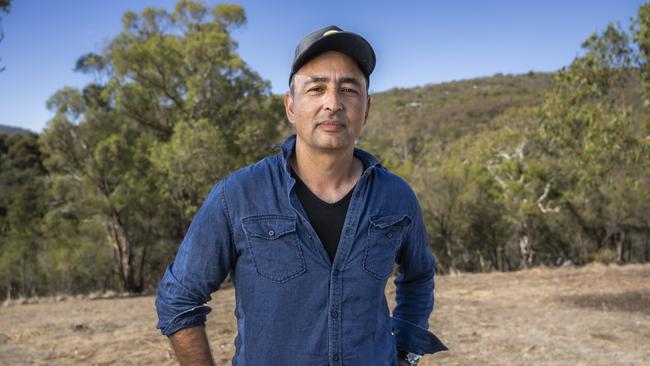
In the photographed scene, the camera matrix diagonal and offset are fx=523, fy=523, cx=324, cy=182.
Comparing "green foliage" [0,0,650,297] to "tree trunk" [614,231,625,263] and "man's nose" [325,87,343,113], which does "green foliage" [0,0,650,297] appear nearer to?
"tree trunk" [614,231,625,263]

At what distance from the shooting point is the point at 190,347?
1.48m

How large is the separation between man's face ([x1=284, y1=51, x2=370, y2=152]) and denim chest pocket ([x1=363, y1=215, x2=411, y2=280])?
10.4 inches

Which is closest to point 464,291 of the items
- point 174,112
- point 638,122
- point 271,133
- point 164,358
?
point 638,122

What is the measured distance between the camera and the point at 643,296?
336 inches

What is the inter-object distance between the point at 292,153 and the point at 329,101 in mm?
231

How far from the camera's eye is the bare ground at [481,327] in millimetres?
5285

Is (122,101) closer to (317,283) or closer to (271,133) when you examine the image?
(271,133)

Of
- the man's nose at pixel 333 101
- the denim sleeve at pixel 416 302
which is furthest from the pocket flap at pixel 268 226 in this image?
the denim sleeve at pixel 416 302

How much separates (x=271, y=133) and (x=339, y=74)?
14662 mm

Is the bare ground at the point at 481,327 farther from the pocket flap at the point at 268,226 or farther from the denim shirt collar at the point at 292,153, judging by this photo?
the pocket flap at the point at 268,226

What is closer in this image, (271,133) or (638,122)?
(638,122)

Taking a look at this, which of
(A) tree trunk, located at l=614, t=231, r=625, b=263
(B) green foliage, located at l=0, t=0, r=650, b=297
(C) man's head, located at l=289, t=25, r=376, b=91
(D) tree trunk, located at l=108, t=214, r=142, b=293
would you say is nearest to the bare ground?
(B) green foliage, located at l=0, t=0, r=650, b=297

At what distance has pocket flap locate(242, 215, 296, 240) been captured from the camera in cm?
150

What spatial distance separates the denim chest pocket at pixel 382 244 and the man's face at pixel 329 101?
0.86ft
